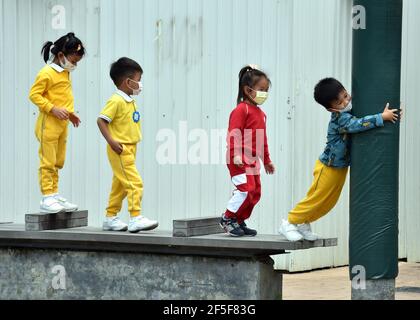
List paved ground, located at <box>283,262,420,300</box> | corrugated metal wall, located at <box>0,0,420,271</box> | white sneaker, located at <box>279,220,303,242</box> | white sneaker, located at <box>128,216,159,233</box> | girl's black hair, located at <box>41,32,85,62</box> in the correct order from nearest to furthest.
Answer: white sneaker, located at <box>279,220,303,242</box> → white sneaker, located at <box>128,216,159,233</box> → girl's black hair, located at <box>41,32,85,62</box> → paved ground, located at <box>283,262,420,300</box> → corrugated metal wall, located at <box>0,0,420,271</box>

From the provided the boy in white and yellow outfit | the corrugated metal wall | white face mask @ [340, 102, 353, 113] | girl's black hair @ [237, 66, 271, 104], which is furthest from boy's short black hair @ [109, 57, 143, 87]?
the corrugated metal wall

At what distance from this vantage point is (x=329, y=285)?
1053 centimetres

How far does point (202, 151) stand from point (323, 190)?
3970mm

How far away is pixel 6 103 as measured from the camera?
1224 centimetres

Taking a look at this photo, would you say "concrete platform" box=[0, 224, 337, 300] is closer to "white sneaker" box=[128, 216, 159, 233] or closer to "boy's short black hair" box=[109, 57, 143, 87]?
"white sneaker" box=[128, 216, 159, 233]

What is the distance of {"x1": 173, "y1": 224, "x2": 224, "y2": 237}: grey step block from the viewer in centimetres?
799

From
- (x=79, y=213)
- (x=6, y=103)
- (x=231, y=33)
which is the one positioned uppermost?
(x=231, y=33)

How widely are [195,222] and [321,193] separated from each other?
1.09m

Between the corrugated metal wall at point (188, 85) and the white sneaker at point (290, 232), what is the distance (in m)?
3.34

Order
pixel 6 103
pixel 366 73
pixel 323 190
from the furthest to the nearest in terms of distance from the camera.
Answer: pixel 6 103 < pixel 323 190 < pixel 366 73

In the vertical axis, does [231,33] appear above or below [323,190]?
above

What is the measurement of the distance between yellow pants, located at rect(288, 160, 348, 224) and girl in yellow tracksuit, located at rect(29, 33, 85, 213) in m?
2.26
